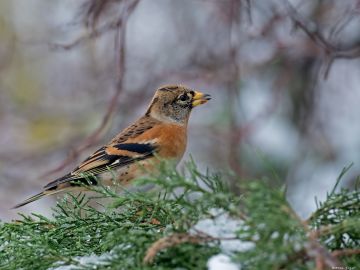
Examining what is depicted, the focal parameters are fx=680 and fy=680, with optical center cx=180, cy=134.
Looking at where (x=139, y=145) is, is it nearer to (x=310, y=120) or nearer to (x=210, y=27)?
(x=310, y=120)

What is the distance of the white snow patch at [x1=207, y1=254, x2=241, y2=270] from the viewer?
1.17 m

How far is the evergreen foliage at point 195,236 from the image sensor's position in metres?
1.15

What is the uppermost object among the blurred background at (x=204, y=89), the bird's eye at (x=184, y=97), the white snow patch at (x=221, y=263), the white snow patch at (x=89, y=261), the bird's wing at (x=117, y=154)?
the blurred background at (x=204, y=89)

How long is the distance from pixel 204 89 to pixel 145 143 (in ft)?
6.23

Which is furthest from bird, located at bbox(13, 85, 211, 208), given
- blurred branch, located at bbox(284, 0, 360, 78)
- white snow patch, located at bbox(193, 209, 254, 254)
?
white snow patch, located at bbox(193, 209, 254, 254)

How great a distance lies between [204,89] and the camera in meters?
5.49

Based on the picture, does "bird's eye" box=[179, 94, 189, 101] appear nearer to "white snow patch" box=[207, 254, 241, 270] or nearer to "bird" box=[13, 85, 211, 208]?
"bird" box=[13, 85, 211, 208]

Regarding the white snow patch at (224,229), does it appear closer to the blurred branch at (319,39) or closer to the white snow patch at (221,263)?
the white snow patch at (221,263)

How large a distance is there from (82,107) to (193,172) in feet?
15.5

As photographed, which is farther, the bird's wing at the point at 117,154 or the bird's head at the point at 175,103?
the bird's head at the point at 175,103

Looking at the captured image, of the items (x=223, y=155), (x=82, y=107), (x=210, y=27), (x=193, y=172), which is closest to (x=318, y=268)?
(x=193, y=172)

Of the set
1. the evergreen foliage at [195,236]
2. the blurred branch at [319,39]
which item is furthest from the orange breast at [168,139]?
the evergreen foliage at [195,236]

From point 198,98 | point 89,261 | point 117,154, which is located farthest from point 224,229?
point 198,98

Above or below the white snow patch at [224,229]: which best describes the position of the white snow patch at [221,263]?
below
